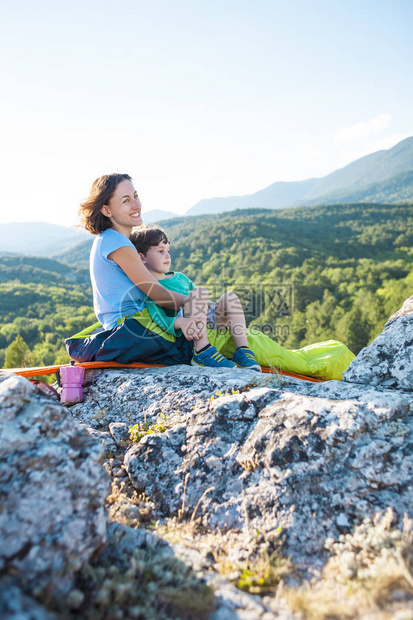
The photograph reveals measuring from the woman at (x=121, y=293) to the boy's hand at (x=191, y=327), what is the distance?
0.4 inches

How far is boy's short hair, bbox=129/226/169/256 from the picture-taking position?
4633mm

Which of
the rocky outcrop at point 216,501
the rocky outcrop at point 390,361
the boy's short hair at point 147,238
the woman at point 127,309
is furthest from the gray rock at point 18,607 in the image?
the boy's short hair at point 147,238

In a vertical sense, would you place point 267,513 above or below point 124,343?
below

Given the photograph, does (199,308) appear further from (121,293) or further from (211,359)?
(121,293)

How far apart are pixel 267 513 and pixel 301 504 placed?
18 centimetres

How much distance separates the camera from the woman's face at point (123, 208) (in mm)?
4113

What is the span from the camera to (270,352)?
167 inches

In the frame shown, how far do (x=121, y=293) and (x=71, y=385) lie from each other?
1.10 m

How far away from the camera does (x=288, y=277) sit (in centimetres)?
7119

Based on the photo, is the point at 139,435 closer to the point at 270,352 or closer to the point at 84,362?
the point at 84,362

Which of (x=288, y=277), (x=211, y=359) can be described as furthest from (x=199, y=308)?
(x=288, y=277)

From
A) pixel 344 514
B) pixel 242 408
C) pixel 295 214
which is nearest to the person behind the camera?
pixel 344 514

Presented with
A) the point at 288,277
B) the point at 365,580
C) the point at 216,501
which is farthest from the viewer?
the point at 288,277

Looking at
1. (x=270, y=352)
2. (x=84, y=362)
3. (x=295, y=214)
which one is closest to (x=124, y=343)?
(x=84, y=362)
